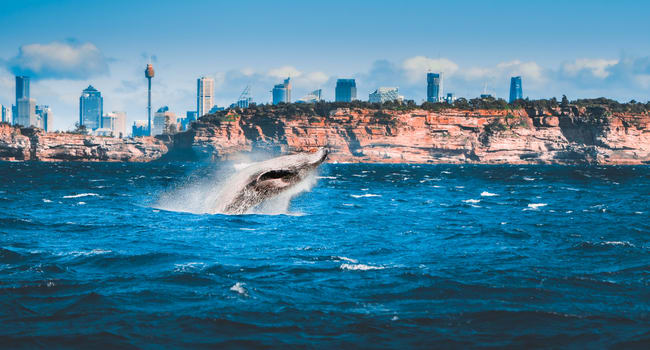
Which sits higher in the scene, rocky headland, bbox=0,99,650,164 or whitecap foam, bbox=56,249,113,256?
rocky headland, bbox=0,99,650,164

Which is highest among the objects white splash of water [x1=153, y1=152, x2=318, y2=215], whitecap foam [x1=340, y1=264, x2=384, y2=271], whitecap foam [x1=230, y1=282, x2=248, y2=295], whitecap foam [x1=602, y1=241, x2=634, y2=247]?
white splash of water [x1=153, y1=152, x2=318, y2=215]

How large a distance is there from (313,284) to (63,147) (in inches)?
6343

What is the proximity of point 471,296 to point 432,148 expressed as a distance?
451 ft

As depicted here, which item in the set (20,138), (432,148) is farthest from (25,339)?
(20,138)

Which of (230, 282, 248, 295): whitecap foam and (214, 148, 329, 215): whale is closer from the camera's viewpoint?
(230, 282, 248, 295): whitecap foam

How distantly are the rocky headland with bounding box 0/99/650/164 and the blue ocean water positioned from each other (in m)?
126

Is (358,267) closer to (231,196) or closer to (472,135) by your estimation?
(231,196)

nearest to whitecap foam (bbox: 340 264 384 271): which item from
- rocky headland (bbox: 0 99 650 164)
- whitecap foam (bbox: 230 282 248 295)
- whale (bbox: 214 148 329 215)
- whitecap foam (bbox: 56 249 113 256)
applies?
whitecap foam (bbox: 230 282 248 295)

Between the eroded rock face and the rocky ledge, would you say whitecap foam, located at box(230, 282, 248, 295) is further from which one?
the rocky ledge

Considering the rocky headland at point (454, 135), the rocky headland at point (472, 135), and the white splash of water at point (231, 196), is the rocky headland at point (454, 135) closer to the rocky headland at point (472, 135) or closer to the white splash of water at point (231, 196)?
the rocky headland at point (472, 135)

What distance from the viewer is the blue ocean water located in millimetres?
6973

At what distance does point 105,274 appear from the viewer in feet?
32.6

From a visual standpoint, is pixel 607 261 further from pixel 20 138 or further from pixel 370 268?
pixel 20 138

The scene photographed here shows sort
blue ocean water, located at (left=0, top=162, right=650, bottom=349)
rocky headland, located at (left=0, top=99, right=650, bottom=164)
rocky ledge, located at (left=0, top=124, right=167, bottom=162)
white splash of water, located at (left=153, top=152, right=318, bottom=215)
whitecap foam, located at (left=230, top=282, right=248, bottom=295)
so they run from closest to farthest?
blue ocean water, located at (left=0, top=162, right=650, bottom=349)
whitecap foam, located at (left=230, top=282, right=248, bottom=295)
white splash of water, located at (left=153, top=152, right=318, bottom=215)
rocky headland, located at (left=0, top=99, right=650, bottom=164)
rocky ledge, located at (left=0, top=124, right=167, bottom=162)
